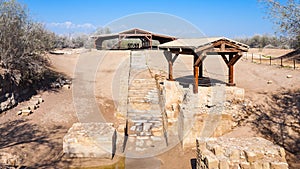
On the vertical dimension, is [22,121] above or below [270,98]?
below

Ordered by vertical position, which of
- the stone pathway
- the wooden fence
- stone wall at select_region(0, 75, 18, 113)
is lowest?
the stone pathway

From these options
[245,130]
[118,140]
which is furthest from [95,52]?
[245,130]

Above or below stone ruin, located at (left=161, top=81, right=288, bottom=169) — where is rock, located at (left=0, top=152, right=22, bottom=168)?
below

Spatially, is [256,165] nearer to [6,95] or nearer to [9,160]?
[9,160]

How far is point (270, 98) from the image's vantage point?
9797mm

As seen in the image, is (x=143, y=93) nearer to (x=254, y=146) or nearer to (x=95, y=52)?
(x=254, y=146)

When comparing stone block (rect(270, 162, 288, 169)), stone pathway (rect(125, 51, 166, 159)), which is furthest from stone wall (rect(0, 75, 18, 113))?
stone block (rect(270, 162, 288, 169))

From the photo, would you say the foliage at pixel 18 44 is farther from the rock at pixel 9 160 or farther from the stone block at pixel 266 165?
the stone block at pixel 266 165

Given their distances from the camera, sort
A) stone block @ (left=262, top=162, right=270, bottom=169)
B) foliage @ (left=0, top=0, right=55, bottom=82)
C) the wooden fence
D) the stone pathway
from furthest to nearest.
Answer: the wooden fence < foliage @ (left=0, top=0, right=55, bottom=82) < the stone pathway < stone block @ (left=262, top=162, right=270, bottom=169)

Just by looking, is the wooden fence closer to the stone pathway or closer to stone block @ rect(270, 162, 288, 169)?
the stone pathway

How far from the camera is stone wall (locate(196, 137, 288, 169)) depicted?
17.6 ft

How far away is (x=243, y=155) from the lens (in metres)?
5.54

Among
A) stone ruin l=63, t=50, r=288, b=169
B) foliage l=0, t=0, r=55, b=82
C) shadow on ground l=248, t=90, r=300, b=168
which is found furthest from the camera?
foliage l=0, t=0, r=55, b=82

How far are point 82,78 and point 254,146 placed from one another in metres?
13.8
